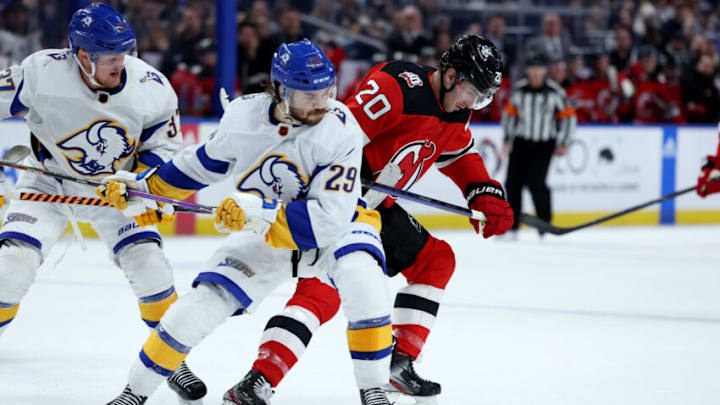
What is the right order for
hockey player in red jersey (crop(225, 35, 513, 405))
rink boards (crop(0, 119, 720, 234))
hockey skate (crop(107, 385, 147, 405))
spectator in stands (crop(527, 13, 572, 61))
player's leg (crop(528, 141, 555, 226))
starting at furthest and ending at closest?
spectator in stands (crop(527, 13, 572, 61))
rink boards (crop(0, 119, 720, 234))
player's leg (crop(528, 141, 555, 226))
hockey player in red jersey (crop(225, 35, 513, 405))
hockey skate (crop(107, 385, 147, 405))

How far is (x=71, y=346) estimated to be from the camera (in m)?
3.78

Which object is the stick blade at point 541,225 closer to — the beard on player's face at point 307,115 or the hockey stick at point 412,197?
the hockey stick at point 412,197

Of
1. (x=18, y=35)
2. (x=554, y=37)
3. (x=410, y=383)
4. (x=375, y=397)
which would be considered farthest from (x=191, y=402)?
(x=554, y=37)

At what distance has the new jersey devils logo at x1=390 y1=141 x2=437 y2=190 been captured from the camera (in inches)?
119

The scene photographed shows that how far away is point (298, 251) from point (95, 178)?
0.85 m

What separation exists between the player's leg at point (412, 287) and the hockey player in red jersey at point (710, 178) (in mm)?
2106

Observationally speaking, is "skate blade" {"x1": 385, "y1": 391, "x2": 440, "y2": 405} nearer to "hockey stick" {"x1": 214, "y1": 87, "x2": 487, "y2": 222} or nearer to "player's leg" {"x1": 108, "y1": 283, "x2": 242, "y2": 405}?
"hockey stick" {"x1": 214, "y1": 87, "x2": 487, "y2": 222}

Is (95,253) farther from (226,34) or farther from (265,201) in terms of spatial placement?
(265,201)

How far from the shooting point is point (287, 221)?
2.50 metres

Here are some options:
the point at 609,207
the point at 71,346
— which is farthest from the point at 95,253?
the point at 609,207

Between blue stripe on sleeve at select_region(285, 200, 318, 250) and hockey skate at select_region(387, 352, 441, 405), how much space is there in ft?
2.37

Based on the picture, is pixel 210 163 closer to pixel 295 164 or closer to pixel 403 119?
pixel 295 164

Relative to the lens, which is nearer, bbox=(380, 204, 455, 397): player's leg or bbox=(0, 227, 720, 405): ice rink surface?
bbox=(380, 204, 455, 397): player's leg

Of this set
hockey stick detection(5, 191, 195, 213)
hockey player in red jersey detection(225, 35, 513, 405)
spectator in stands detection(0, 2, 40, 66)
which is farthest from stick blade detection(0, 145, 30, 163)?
spectator in stands detection(0, 2, 40, 66)
